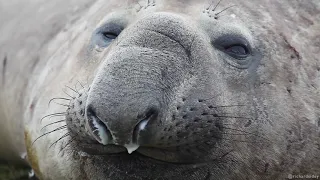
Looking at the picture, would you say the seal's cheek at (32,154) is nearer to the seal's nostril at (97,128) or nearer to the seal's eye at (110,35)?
the seal's eye at (110,35)

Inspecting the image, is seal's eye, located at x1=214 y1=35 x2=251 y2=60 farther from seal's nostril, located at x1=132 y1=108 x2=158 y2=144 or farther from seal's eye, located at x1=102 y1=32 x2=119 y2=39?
seal's nostril, located at x1=132 y1=108 x2=158 y2=144

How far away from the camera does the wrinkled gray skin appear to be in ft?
10.9

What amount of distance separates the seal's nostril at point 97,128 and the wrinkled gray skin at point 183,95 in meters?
0.01

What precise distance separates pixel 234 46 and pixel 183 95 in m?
0.67

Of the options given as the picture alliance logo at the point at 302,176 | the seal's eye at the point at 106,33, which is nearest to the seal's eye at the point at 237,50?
the seal's eye at the point at 106,33

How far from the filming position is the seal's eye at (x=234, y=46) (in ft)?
12.7

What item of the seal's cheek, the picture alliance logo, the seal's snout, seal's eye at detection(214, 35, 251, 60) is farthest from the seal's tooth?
the seal's cheek

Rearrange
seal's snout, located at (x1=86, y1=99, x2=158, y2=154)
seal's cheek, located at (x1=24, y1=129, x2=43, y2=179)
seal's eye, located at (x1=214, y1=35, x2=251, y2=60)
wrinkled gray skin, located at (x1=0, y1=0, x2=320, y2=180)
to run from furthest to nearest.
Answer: seal's cheek, located at (x1=24, y1=129, x2=43, y2=179) → seal's eye, located at (x1=214, y1=35, x2=251, y2=60) → wrinkled gray skin, located at (x1=0, y1=0, x2=320, y2=180) → seal's snout, located at (x1=86, y1=99, x2=158, y2=154)

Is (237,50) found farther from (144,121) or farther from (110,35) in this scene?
(144,121)

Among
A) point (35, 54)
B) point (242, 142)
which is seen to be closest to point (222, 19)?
point (242, 142)

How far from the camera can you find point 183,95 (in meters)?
3.41

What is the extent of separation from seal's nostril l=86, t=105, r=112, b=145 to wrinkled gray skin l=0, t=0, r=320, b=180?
0.01 metres

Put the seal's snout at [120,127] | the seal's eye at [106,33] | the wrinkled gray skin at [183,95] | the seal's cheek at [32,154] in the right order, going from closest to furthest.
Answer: the seal's snout at [120,127] < the wrinkled gray skin at [183,95] < the seal's eye at [106,33] < the seal's cheek at [32,154]

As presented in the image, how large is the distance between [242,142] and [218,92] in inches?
12.8
